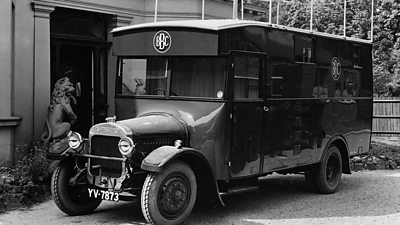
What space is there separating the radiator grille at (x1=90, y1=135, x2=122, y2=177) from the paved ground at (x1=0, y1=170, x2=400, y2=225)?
2.45ft

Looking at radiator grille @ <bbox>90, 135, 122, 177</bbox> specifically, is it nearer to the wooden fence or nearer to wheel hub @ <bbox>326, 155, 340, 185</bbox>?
wheel hub @ <bbox>326, 155, 340, 185</bbox>

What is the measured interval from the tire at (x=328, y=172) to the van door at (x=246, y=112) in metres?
2.03

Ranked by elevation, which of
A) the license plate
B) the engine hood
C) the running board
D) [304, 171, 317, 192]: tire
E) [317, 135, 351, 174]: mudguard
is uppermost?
the engine hood

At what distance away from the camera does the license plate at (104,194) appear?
23.3ft

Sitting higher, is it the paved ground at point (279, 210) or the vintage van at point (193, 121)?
the vintage van at point (193, 121)

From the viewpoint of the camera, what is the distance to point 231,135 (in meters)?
7.82

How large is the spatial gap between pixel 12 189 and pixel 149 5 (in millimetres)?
6566

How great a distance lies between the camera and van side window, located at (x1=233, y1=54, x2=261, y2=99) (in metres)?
7.92

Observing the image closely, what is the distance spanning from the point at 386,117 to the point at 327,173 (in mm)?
11963

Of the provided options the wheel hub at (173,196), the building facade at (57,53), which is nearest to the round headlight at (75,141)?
the wheel hub at (173,196)

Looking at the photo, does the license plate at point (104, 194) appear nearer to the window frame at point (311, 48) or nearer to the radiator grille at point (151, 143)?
the radiator grille at point (151, 143)

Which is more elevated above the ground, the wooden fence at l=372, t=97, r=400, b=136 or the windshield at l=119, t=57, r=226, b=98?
the windshield at l=119, t=57, r=226, b=98

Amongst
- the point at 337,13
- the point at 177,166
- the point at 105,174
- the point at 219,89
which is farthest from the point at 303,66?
the point at 337,13

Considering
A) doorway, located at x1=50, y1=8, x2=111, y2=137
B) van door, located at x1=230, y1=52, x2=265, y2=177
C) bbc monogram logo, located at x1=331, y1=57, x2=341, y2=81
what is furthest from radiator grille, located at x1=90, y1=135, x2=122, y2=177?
doorway, located at x1=50, y1=8, x2=111, y2=137
